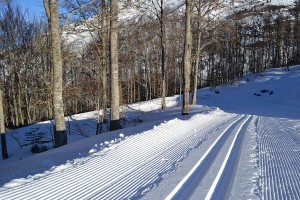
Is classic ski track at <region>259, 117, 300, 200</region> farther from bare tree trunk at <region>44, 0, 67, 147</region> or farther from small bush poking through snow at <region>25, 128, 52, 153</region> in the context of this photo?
small bush poking through snow at <region>25, 128, 52, 153</region>

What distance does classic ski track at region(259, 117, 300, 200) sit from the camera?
4773 mm

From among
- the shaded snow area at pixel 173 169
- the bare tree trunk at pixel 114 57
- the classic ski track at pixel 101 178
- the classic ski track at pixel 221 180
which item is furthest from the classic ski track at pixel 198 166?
the bare tree trunk at pixel 114 57

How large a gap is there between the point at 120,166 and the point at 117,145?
1.65 m

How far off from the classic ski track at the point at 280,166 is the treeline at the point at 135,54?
7198mm

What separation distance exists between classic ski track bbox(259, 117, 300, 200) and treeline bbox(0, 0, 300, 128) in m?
7.20

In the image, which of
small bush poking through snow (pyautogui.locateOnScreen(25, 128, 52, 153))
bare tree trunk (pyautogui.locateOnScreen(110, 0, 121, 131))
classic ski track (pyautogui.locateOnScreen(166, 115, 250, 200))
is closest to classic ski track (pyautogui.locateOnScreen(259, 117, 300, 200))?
classic ski track (pyautogui.locateOnScreen(166, 115, 250, 200))

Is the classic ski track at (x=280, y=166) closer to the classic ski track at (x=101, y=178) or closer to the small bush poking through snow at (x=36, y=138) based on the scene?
the classic ski track at (x=101, y=178)

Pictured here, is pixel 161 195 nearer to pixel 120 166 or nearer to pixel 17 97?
pixel 120 166

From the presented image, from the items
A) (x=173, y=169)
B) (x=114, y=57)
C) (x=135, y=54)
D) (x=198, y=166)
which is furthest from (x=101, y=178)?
(x=135, y=54)

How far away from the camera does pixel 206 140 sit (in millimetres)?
9109

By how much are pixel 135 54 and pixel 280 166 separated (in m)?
31.2

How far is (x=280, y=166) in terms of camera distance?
629cm

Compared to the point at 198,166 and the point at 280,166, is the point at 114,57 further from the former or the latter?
the point at 280,166

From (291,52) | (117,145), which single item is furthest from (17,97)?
(291,52)
